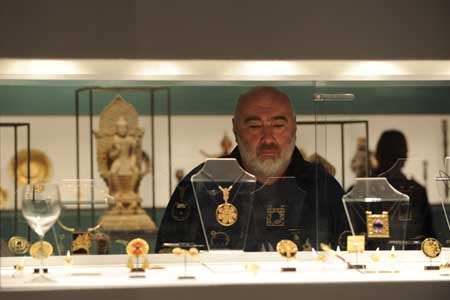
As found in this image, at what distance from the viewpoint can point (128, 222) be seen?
408cm

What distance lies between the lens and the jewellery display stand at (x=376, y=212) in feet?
13.3

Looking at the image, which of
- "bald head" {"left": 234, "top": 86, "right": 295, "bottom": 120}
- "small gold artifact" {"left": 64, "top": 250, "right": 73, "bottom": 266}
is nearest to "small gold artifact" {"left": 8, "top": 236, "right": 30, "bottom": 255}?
"small gold artifact" {"left": 64, "top": 250, "right": 73, "bottom": 266}

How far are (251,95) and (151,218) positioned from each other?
697mm

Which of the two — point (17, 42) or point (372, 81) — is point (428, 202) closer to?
point (372, 81)

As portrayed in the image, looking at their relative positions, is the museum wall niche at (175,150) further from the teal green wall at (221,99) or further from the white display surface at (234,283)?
the white display surface at (234,283)

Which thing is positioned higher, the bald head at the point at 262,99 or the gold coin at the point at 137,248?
the bald head at the point at 262,99

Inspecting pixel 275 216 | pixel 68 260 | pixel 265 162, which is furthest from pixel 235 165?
pixel 68 260

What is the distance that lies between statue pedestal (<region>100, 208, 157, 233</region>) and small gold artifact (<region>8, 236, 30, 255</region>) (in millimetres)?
330

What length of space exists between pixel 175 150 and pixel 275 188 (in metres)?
0.47

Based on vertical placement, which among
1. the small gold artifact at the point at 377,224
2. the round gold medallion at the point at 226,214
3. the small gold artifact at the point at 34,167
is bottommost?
the small gold artifact at the point at 377,224

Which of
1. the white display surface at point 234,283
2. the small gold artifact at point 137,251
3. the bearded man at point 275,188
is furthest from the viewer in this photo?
the bearded man at point 275,188

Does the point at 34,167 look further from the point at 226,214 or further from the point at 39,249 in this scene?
the point at 226,214

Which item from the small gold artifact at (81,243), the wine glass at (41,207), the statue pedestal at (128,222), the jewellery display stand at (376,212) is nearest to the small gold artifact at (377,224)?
the jewellery display stand at (376,212)

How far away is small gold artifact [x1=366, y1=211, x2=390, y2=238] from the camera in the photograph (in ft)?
13.3
